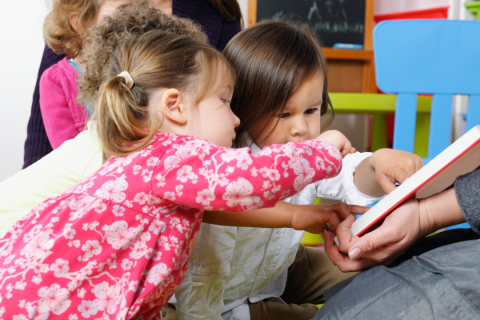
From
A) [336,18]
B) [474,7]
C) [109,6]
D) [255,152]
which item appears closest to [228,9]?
[109,6]

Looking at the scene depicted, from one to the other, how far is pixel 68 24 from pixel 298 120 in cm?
72

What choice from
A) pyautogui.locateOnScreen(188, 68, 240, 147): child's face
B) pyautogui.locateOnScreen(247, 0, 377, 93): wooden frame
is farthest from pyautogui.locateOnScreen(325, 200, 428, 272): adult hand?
pyautogui.locateOnScreen(247, 0, 377, 93): wooden frame

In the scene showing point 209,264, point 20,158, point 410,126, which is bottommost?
point 20,158

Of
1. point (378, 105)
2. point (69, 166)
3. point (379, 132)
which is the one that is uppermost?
point (69, 166)

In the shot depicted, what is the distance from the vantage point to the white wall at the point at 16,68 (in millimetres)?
1904

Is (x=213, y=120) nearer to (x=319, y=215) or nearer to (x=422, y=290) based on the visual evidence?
(x=319, y=215)

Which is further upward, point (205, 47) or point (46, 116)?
point (205, 47)

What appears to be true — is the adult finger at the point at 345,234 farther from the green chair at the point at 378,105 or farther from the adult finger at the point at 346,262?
the green chair at the point at 378,105

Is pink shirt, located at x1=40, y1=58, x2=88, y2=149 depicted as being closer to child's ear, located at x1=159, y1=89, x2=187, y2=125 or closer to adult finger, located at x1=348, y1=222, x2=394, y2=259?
child's ear, located at x1=159, y1=89, x2=187, y2=125

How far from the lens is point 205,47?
2.49ft

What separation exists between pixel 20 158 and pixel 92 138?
1.38m

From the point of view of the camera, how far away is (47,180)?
81 centimetres

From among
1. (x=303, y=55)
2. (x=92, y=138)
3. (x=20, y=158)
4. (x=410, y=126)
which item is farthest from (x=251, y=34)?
(x=20, y=158)

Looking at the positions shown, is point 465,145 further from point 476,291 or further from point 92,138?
point 92,138
